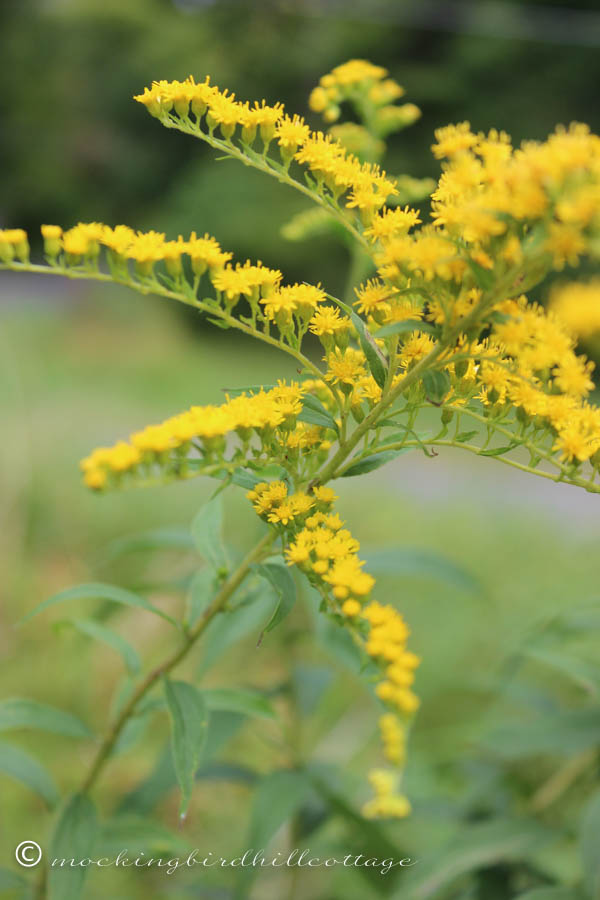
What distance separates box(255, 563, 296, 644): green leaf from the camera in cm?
117

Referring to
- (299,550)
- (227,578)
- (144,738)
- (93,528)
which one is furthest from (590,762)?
(93,528)

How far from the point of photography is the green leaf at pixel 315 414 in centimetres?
126

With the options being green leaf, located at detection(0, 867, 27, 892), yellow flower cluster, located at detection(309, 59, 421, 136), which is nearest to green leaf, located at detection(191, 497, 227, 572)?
green leaf, located at detection(0, 867, 27, 892)

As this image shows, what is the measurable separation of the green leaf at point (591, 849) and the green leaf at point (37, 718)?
1093 millimetres

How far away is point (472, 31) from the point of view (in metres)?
12.7

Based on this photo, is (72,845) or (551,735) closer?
(72,845)

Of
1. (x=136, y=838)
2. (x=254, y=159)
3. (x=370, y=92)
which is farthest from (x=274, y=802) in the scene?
(x=370, y=92)

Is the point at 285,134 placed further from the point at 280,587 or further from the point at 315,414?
the point at 280,587

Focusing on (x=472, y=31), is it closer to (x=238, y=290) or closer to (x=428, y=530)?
(x=428, y=530)

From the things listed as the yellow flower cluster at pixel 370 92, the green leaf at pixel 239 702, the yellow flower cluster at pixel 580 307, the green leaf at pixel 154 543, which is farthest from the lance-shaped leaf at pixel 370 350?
the yellow flower cluster at pixel 370 92

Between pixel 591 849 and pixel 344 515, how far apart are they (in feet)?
11.6

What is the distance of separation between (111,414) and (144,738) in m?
4.20

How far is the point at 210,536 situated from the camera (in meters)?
1.59

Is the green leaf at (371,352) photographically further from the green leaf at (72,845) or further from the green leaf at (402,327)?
the green leaf at (72,845)
